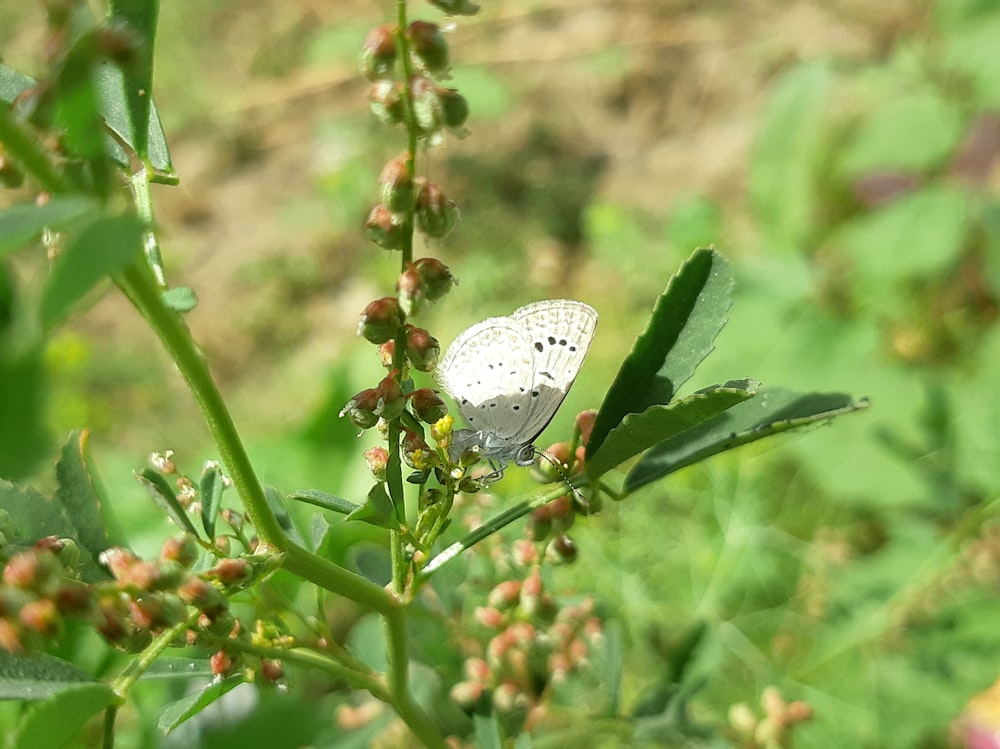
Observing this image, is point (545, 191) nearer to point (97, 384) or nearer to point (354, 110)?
point (354, 110)

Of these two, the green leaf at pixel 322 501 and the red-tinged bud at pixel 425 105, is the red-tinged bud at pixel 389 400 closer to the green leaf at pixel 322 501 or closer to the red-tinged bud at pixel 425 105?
the green leaf at pixel 322 501

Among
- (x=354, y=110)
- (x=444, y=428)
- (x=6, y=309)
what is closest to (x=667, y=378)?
(x=444, y=428)

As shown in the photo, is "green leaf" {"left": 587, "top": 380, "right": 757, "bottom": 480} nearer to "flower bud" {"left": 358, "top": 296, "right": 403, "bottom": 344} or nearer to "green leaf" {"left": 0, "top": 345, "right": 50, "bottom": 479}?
"flower bud" {"left": 358, "top": 296, "right": 403, "bottom": 344}

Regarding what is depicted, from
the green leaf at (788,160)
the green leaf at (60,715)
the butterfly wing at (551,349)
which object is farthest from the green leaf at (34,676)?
the green leaf at (788,160)

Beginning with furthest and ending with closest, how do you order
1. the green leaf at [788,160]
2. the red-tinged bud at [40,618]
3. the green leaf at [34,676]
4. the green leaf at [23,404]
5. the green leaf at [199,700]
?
A: 1. the green leaf at [788,160]
2. the green leaf at [199,700]
3. the green leaf at [34,676]
4. the red-tinged bud at [40,618]
5. the green leaf at [23,404]

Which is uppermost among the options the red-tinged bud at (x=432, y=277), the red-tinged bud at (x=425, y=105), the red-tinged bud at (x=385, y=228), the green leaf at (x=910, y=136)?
the green leaf at (x=910, y=136)

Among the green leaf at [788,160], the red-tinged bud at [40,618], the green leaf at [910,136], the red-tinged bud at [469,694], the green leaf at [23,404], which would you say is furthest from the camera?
the green leaf at [788,160]

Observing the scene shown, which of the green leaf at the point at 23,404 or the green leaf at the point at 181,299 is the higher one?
the green leaf at the point at 181,299

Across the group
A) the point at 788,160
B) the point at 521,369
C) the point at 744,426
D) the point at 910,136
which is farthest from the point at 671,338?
the point at 788,160
